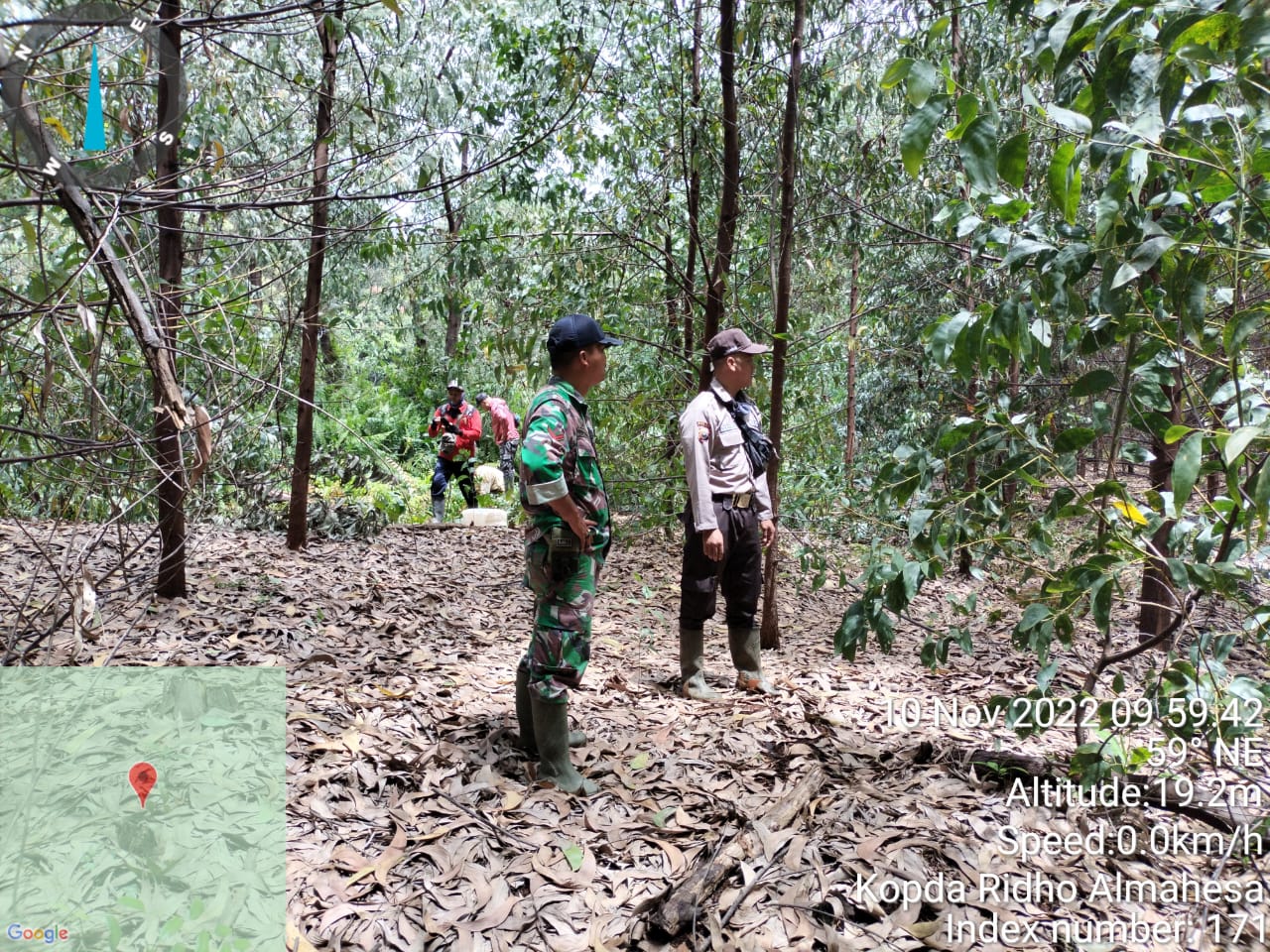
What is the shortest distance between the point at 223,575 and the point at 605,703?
2.91m

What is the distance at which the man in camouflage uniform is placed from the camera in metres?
2.97

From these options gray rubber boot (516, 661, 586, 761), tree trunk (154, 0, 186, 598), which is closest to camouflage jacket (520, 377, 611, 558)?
gray rubber boot (516, 661, 586, 761)

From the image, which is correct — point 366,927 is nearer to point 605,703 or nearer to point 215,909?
point 215,909

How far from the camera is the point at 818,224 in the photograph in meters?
6.29

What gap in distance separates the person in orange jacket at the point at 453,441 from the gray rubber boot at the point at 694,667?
6041 mm

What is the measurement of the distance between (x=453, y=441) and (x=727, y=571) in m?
6.10

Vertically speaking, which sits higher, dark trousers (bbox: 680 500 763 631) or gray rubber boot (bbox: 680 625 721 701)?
dark trousers (bbox: 680 500 763 631)

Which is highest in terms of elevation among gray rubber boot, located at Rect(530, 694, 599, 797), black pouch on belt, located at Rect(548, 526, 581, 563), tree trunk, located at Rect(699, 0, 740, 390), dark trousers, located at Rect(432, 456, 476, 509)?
tree trunk, located at Rect(699, 0, 740, 390)

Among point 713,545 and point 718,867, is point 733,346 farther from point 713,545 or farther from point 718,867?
point 718,867

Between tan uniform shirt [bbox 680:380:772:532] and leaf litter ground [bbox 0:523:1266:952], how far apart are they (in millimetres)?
1043

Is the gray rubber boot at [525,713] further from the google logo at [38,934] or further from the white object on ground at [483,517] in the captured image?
the white object on ground at [483,517]

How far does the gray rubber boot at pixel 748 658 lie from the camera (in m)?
4.39

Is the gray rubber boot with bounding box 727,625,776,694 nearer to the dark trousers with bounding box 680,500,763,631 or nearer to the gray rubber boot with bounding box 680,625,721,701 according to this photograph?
the dark trousers with bounding box 680,500,763,631

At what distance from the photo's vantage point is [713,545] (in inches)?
155
